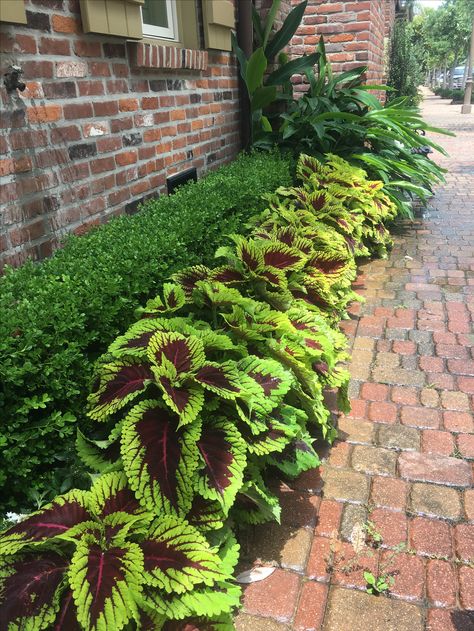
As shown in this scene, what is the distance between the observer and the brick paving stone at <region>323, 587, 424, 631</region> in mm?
1521

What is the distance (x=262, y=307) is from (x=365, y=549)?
988 millimetres

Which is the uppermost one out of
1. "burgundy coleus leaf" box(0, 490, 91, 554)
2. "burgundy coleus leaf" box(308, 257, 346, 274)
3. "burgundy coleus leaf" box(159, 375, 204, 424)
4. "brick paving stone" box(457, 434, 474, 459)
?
"burgundy coleus leaf" box(159, 375, 204, 424)

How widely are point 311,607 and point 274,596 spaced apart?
0.39ft

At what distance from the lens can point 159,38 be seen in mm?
3629

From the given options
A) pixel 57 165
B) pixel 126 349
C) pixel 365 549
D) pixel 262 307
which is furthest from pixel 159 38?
pixel 365 549

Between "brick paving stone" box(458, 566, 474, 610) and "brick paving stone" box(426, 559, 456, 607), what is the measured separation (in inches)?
0.8

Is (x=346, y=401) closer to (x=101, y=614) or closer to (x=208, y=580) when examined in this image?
(x=208, y=580)

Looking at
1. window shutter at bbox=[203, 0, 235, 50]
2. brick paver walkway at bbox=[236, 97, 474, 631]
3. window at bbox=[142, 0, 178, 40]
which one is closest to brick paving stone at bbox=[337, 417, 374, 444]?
brick paver walkway at bbox=[236, 97, 474, 631]

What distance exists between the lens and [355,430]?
7.86 ft

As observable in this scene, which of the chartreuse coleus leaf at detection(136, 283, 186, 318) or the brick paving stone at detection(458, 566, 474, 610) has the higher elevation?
the chartreuse coleus leaf at detection(136, 283, 186, 318)

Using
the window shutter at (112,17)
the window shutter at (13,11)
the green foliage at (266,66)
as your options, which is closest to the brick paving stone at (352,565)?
the window shutter at (13,11)

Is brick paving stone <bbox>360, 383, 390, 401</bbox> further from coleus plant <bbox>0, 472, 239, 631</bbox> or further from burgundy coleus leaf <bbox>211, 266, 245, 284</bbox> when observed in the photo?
coleus plant <bbox>0, 472, 239, 631</bbox>

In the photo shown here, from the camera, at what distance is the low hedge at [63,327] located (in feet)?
4.91

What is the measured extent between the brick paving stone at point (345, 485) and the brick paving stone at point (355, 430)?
224 millimetres
